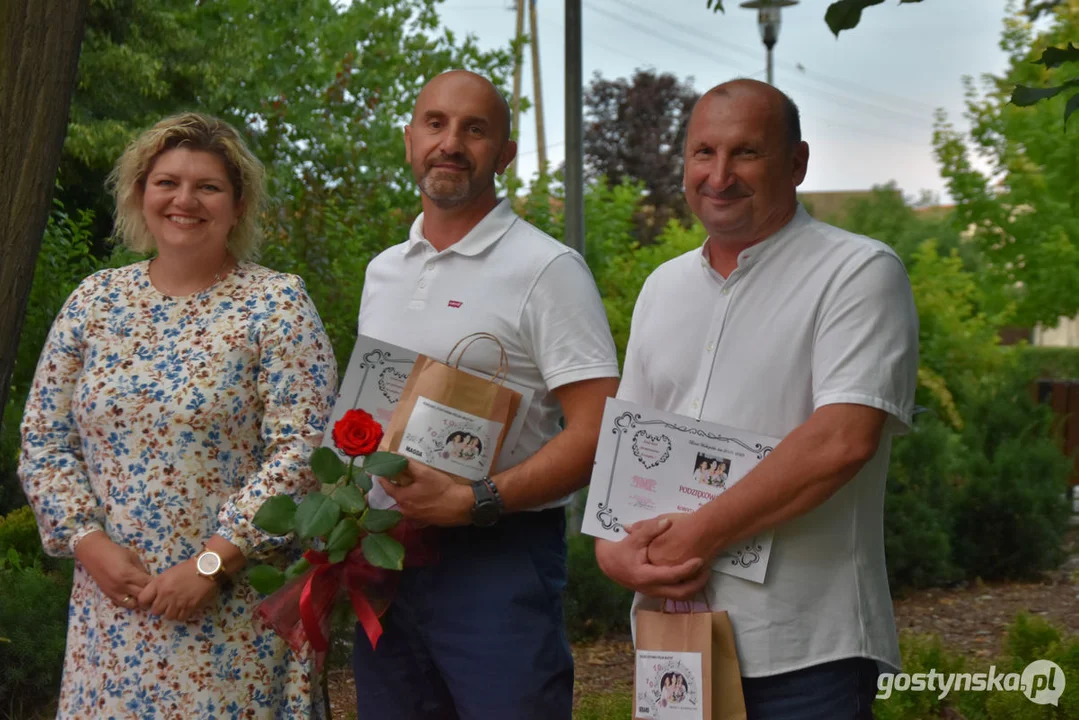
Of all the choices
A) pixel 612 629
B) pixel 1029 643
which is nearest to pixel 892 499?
pixel 612 629

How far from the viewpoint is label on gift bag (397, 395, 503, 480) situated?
108 inches

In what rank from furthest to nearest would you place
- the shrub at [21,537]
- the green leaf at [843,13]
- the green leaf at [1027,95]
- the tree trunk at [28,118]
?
the shrub at [21,537], the tree trunk at [28,118], the green leaf at [1027,95], the green leaf at [843,13]

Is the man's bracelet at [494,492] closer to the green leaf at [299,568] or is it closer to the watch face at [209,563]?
the green leaf at [299,568]

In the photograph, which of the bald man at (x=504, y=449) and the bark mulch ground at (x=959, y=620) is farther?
the bark mulch ground at (x=959, y=620)

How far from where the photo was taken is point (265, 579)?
2834 millimetres

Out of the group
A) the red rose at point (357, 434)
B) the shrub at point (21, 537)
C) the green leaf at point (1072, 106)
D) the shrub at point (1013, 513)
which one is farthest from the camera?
the shrub at point (1013, 513)

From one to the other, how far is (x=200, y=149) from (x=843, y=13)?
160 centimetres

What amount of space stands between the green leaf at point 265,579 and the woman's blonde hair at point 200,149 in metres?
0.89

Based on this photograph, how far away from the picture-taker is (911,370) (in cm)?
255

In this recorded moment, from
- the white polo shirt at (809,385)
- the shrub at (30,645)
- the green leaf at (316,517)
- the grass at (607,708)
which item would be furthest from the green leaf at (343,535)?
the shrub at (30,645)

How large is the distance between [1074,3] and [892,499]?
26.9 feet

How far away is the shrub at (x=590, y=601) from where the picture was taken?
711 centimetres

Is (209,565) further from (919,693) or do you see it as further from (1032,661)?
(1032,661)

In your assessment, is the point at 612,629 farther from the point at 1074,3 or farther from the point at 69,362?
the point at 1074,3
